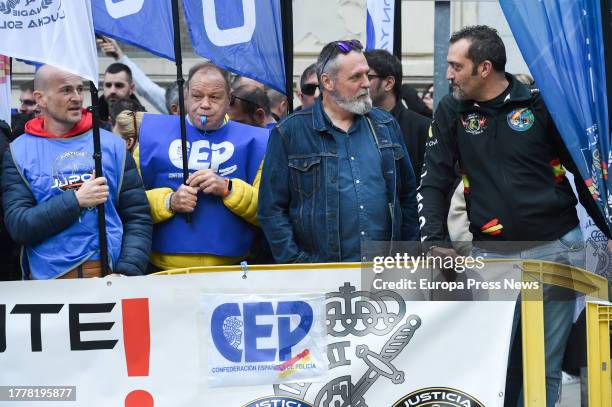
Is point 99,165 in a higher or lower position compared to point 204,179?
higher

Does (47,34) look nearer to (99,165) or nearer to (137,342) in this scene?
(99,165)

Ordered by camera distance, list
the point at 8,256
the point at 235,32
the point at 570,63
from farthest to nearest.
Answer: the point at 235,32, the point at 8,256, the point at 570,63

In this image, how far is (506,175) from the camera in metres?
6.21

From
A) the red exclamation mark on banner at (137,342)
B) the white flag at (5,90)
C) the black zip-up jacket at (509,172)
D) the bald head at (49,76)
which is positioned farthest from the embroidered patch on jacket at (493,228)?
the white flag at (5,90)

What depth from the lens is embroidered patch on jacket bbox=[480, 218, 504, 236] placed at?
20.5ft

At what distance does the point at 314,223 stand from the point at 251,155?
30.4 inches

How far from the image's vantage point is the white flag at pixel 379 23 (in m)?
8.61

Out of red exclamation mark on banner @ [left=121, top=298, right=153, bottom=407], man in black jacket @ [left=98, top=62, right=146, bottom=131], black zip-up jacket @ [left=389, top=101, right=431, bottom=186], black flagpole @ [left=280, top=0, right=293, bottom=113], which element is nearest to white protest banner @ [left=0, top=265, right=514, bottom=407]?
red exclamation mark on banner @ [left=121, top=298, right=153, bottom=407]

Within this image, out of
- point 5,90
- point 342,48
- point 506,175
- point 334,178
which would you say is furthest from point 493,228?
point 5,90

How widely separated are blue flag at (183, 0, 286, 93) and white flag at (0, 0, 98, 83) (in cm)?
87

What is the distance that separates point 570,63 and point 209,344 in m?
2.19

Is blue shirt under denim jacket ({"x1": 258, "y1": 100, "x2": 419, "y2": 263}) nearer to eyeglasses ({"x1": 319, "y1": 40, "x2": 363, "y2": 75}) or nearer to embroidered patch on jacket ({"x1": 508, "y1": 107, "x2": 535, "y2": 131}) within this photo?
eyeglasses ({"x1": 319, "y1": 40, "x2": 363, "y2": 75})

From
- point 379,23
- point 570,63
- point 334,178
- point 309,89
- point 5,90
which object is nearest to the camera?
point 570,63

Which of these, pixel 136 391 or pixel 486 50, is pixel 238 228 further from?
pixel 486 50
